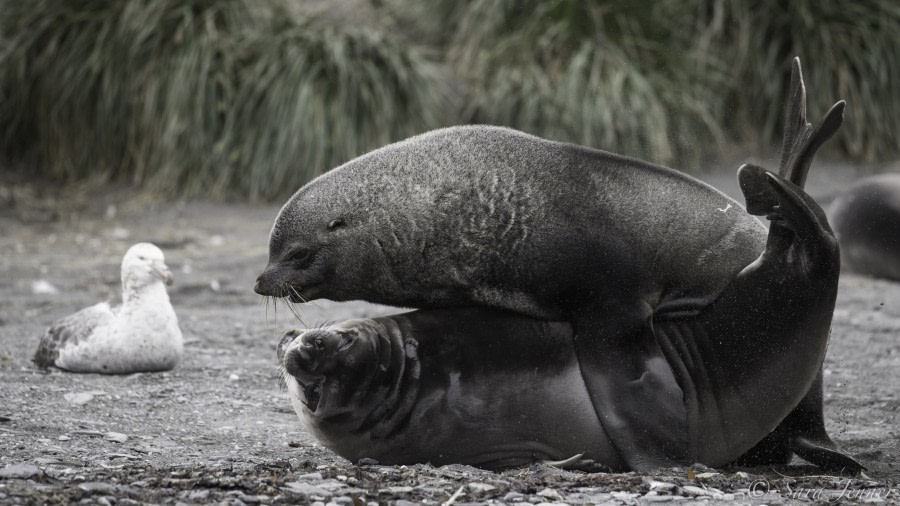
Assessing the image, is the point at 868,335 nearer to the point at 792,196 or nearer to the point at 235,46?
the point at 792,196

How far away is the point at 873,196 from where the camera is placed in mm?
7754

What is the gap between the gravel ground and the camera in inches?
120

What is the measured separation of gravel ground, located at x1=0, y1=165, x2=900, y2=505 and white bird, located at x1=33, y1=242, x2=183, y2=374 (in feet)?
0.22

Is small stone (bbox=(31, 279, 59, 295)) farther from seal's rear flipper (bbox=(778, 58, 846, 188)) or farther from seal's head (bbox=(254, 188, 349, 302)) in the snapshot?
seal's rear flipper (bbox=(778, 58, 846, 188))

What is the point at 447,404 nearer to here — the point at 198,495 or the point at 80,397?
the point at 198,495

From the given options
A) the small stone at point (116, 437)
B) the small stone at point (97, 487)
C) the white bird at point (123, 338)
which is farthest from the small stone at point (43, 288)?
the small stone at point (97, 487)

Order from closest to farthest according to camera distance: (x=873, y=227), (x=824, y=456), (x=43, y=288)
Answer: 1. (x=824, y=456)
2. (x=43, y=288)
3. (x=873, y=227)

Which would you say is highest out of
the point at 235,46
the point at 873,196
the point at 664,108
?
the point at 235,46

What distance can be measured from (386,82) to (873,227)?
4556 millimetres

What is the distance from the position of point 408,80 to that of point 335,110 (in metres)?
0.77

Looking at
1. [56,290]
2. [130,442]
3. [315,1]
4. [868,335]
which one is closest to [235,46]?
[315,1]

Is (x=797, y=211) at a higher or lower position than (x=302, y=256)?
higher

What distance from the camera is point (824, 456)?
3.81 meters

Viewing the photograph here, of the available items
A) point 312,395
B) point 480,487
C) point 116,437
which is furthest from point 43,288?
point 480,487
